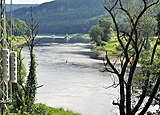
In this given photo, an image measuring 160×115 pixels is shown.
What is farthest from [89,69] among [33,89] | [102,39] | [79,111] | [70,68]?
[102,39]

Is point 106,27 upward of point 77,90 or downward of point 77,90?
upward

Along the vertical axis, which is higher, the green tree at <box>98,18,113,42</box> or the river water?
the green tree at <box>98,18,113,42</box>

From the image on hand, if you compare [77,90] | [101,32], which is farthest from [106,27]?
[77,90]

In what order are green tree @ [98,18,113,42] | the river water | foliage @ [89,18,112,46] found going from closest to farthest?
the river water < foliage @ [89,18,112,46] < green tree @ [98,18,113,42]

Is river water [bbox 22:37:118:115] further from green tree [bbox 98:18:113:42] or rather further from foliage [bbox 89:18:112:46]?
green tree [bbox 98:18:113:42]

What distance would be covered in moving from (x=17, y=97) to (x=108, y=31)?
85.9 m

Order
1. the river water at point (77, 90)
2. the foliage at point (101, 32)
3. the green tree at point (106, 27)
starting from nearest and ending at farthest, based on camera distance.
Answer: the river water at point (77, 90) → the foliage at point (101, 32) → the green tree at point (106, 27)

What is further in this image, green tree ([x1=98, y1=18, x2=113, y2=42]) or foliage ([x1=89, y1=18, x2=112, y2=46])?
green tree ([x1=98, y1=18, x2=113, y2=42])

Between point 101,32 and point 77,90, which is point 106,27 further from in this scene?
point 77,90

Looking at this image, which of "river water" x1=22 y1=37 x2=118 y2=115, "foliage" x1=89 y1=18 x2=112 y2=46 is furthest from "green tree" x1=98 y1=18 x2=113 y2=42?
"river water" x1=22 y1=37 x2=118 y2=115

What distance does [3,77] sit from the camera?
29.8 feet

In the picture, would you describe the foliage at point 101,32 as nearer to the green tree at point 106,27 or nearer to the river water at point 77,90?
the green tree at point 106,27

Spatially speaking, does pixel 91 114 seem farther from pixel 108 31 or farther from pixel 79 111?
pixel 108 31

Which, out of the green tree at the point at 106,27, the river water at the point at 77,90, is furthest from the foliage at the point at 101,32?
the river water at the point at 77,90
